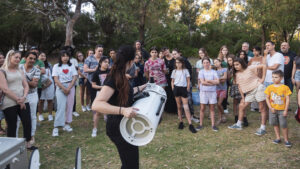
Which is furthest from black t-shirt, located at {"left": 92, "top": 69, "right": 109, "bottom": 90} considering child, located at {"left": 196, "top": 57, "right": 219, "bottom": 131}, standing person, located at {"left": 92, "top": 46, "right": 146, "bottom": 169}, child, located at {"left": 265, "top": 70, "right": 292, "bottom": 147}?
child, located at {"left": 265, "top": 70, "right": 292, "bottom": 147}

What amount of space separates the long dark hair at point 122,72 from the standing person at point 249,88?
372cm

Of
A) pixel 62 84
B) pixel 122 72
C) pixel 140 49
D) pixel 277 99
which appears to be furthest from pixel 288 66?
pixel 122 72

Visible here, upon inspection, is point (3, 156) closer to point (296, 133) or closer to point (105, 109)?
point (105, 109)

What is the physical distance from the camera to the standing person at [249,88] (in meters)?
5.14

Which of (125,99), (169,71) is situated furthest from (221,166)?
(169,71)

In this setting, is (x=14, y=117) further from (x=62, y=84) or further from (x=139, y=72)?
(x=139, y=72)

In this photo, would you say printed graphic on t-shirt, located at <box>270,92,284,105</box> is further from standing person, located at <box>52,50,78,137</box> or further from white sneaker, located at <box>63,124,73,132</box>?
white sneaker, located at <box>63,124,73,132</box>

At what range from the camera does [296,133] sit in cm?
508

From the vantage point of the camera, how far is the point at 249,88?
528cm

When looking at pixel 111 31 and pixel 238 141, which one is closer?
pixel 238 141

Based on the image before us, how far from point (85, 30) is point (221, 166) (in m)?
20.9

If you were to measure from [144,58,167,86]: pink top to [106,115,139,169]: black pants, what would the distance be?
13.3 ft

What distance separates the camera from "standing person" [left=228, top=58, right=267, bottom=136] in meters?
5.14

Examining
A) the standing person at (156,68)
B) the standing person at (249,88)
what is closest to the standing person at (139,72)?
the standing person at (156,68)
